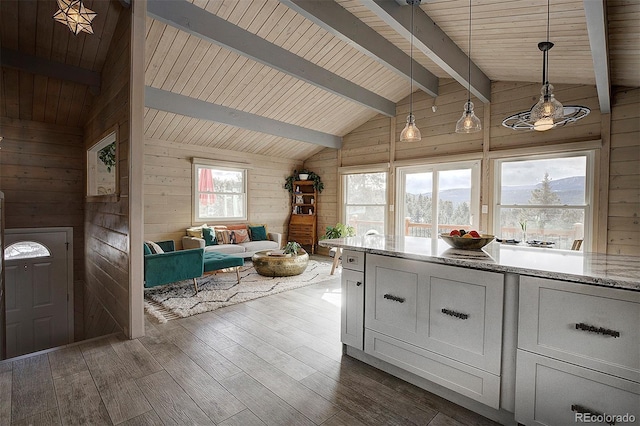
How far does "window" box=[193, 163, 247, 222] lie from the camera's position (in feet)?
21.1

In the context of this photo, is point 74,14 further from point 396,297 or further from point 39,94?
point 396,297

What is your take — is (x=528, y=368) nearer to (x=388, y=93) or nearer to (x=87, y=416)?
(x=87, y=416)

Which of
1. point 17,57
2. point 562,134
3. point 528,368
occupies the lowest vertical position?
point 528,368

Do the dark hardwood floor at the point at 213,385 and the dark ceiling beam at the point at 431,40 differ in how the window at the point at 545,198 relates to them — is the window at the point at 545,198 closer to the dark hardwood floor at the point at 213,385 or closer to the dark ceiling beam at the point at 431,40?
the dark ceiling beam at the point at 431,40

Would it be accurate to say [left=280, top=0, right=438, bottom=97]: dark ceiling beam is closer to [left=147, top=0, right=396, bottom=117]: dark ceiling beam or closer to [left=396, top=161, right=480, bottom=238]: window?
[left=147, top=0, right=396, bottom=117]: dark ceiling beam

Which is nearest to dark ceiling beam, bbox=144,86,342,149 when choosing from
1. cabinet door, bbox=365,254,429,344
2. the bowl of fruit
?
cabinet door, bbox=365,254,429,344

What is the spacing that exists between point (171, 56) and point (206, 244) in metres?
3.21

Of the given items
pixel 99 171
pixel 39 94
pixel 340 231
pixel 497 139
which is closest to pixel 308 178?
pixel 340 231

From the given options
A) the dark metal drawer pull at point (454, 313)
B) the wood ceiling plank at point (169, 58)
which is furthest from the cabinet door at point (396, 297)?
the wood ceiling plank at point (169, 58)

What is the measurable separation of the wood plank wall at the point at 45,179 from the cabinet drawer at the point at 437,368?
4.96m

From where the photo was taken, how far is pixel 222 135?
6.24 meters

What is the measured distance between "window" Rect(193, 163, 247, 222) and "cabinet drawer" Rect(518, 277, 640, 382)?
602 cm

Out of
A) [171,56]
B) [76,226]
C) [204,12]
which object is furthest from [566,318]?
[76,226]

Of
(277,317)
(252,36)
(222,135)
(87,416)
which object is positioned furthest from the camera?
(222,135)
